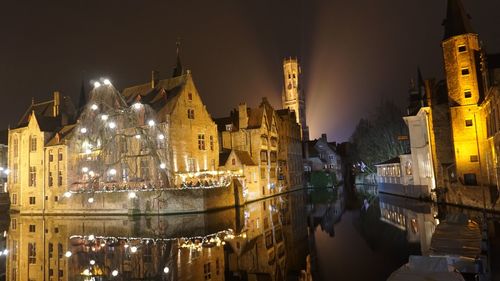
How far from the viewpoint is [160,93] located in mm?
50781

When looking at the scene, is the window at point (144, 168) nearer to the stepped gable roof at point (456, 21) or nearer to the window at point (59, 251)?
the window at point (59, 251)

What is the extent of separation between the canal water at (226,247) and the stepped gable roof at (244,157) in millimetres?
19786

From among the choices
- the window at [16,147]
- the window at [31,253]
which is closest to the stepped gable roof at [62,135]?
the window at [16,147]

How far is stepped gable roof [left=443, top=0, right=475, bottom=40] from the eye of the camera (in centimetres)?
4114

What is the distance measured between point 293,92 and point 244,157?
89727mm

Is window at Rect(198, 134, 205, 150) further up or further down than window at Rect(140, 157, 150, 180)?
further up

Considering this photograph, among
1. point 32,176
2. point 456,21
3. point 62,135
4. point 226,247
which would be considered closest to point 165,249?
point 226,247

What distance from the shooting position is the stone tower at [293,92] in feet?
451

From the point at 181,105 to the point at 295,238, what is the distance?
95.8 feet

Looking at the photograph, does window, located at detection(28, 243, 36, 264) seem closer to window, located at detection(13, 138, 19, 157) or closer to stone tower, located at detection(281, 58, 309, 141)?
window, located at detection(13, 138, 19, 157)

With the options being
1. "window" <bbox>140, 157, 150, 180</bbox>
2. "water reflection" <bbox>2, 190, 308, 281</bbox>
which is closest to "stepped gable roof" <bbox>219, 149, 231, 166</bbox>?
"window" <bbox>140, 157, 150, 180</bbox>

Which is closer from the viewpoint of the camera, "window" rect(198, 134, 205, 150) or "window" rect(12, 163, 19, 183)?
"window" rect(198, 134, 205, 150)

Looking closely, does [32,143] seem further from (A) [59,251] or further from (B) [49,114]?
(A) [59,251]

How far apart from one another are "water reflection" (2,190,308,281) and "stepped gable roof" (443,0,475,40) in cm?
2673
